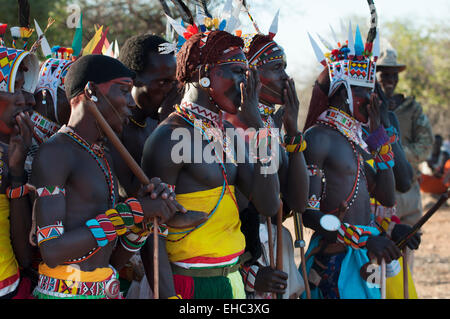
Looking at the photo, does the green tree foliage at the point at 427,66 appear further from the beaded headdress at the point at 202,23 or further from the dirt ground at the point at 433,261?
the beaded headdress at the point at 202,23

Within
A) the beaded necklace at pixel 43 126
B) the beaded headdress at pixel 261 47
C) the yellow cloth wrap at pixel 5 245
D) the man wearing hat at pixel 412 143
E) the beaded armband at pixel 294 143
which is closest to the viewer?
the yellow cloth wrap at pixel 5 245

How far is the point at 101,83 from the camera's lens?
3.14 meters

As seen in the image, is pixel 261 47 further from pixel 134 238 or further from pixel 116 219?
pixel 116 219

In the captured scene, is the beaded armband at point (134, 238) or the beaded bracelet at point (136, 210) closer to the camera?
the beaded bracelet at point (136, 210)

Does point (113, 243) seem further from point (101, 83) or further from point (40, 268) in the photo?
point (101, 83)

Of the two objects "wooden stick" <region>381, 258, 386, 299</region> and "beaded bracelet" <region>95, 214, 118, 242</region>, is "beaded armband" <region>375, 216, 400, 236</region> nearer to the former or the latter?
"wooden stick" <region>381, 258, 386, 299</region>

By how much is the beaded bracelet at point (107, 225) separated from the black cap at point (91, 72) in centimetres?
69

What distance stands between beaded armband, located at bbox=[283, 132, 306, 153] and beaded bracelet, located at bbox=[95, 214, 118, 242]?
158 cm

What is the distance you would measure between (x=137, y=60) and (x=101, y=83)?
103cm

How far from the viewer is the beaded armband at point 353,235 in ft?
14.9

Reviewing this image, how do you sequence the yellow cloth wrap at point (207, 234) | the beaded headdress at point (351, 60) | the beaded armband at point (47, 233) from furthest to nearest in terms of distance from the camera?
the beaded headdress at point (351, 60), the yellow cloth wrap at point (207, 234), the beaded armband at point (47, 233)

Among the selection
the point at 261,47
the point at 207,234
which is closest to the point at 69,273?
the point at 207,234

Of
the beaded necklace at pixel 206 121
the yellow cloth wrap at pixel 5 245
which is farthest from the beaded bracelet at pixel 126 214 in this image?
the beaded necklace at pixel 206 121

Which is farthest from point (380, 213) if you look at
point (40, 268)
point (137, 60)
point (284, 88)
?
point (40, 268)
